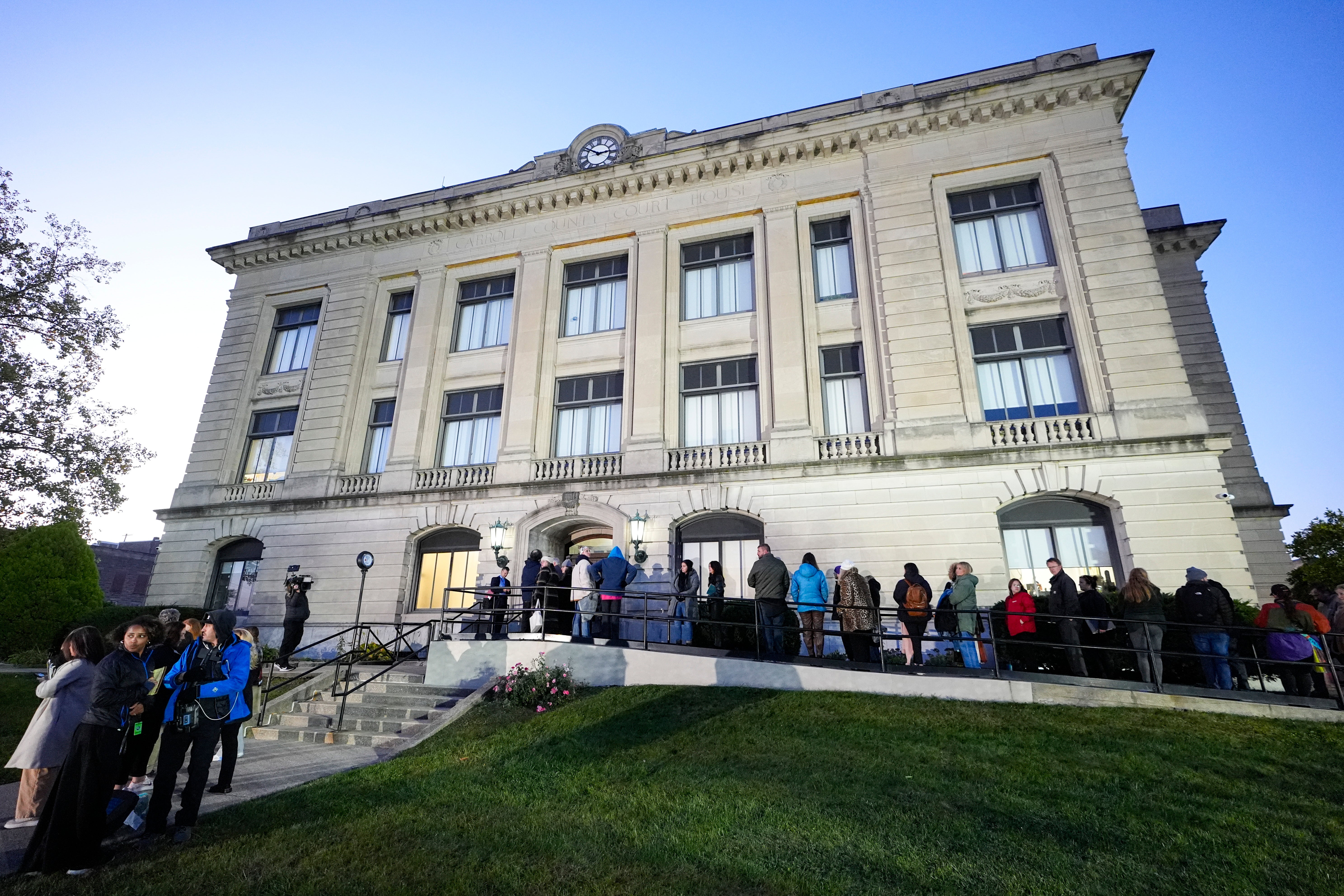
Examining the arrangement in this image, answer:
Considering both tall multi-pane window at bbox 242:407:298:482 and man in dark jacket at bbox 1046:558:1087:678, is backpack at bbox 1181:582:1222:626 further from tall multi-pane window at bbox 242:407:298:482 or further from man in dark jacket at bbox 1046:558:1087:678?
tall multi-pane window at bbox 242:407:298:482

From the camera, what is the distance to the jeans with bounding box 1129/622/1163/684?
9195 mm

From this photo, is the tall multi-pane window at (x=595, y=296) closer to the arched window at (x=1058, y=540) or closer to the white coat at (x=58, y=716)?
the arched window at (x=1058, y=540)

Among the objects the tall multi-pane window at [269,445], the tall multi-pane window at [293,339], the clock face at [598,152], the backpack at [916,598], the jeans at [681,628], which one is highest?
the clock face at [598,152]

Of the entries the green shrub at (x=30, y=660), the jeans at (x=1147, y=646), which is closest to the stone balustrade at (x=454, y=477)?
the green shrub at (x=30, y=660)

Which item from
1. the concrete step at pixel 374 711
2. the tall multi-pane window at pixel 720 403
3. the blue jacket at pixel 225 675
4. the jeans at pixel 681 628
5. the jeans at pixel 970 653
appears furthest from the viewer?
the tall multi-pane window at pixel 720 403

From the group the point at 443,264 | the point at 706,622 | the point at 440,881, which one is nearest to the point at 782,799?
the point at 440,881

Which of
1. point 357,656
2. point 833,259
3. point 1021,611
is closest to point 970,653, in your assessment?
point 1021,611

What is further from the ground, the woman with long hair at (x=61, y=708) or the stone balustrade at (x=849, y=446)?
the stone balustrade at (x=849, y=446)

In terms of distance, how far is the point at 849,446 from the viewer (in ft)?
55.3

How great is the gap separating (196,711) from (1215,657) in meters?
12.2

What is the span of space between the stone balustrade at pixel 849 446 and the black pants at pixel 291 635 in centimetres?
1305

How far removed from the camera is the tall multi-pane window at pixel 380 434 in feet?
69.8

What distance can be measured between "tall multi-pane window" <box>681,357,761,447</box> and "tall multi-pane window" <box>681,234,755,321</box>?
71.1 inches

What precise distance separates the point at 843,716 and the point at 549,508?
1134 cm
